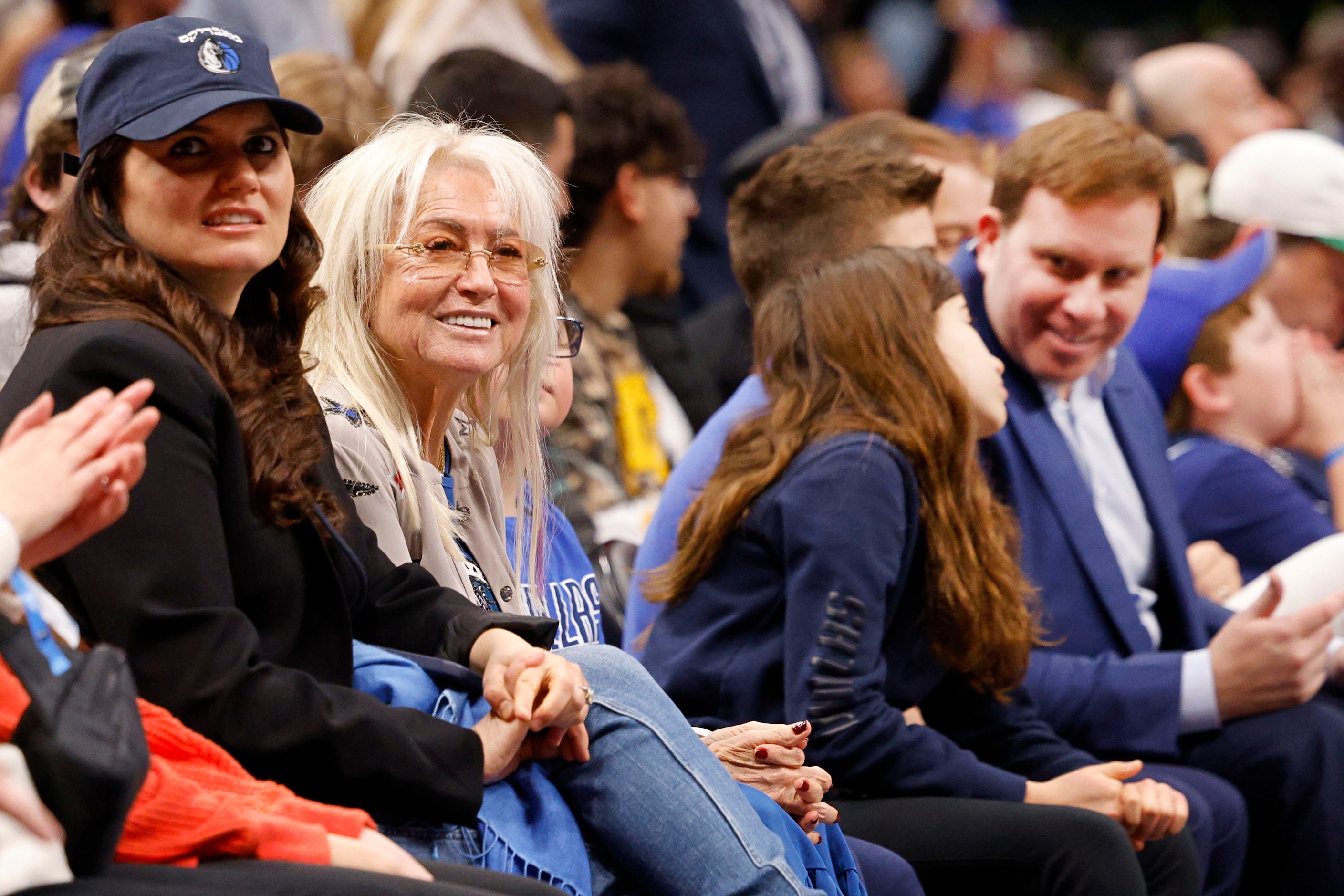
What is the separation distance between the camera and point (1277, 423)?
4199mm

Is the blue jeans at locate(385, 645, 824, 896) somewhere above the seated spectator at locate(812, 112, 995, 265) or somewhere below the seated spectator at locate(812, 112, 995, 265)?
below

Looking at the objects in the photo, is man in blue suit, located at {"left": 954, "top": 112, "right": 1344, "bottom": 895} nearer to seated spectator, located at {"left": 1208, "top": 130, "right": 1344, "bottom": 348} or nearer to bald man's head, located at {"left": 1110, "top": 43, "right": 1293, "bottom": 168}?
seated spectator, located at {"left": 1208, "top": 130, "right": 1344, "bottom": 348}

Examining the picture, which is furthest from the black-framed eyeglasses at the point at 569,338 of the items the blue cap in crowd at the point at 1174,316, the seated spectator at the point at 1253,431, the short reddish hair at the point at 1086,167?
the blue cap in crowd at the point at 1174,316

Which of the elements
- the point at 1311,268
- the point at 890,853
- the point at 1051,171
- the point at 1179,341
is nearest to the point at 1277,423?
the point at 1179,341

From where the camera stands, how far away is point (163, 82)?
80.3 inches

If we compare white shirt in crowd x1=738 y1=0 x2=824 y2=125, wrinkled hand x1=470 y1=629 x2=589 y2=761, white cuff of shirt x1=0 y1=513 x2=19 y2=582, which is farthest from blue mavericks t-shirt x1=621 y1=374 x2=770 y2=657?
white shirt in crowd x1=738 y1=0 x2=824 y2=125

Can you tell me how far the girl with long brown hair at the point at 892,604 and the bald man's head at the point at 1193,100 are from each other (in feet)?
11.2

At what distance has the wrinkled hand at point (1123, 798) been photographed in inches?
110

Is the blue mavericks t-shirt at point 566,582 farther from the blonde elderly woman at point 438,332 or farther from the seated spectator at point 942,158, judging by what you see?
the seated spectator at point 942,158

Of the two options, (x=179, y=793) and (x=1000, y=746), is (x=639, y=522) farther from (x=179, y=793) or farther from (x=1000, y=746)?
(x=179, y=793)

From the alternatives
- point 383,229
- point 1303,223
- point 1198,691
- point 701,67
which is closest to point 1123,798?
point 1198,691

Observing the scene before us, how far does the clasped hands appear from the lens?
201cm

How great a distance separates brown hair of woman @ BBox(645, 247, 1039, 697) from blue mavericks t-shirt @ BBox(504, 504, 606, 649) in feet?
0.42

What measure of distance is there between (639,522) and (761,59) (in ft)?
9.36
